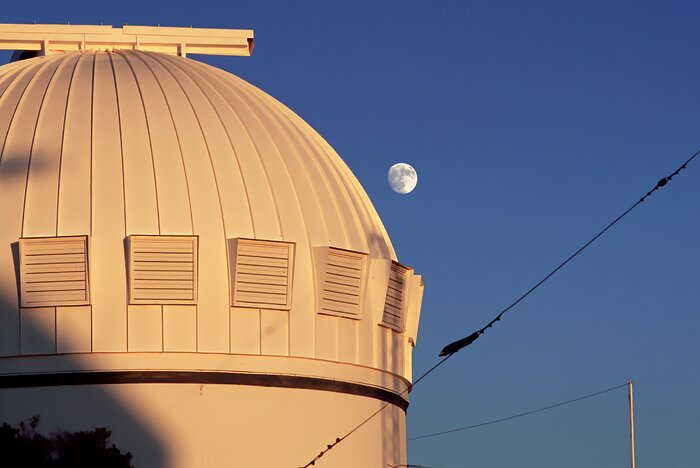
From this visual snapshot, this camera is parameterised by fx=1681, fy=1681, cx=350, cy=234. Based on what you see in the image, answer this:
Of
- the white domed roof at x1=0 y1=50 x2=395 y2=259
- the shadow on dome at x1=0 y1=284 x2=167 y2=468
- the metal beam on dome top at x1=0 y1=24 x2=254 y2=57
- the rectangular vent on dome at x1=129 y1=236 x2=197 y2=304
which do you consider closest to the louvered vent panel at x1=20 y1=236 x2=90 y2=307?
the white domed roof at x1=0 y1=50 x2=395 y2=259

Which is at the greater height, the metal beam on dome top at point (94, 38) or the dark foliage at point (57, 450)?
the metal beam on dome top at point (94, 38)

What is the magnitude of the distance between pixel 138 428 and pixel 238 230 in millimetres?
4039

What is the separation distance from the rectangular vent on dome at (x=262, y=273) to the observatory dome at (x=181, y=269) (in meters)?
0.03

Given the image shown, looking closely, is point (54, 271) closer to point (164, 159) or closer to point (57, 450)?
point (164, 159)

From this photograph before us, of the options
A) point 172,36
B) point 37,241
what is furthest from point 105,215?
point 172,36

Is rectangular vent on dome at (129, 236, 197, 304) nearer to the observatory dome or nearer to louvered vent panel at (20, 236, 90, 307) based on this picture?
the observatory dome

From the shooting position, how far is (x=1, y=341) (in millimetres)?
29875

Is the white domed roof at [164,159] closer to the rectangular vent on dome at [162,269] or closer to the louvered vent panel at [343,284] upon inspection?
the rectangular vent on dome at [162,269]

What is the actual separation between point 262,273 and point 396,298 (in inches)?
146

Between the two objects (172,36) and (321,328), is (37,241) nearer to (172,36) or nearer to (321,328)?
(321,328)

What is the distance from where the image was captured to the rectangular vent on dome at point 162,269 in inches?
1179

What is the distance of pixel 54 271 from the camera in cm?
2989

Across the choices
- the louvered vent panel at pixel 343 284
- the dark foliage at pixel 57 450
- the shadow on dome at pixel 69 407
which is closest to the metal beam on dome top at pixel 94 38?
the louvered vent panel at pixel 343 284

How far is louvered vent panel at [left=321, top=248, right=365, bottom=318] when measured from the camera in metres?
31.4
